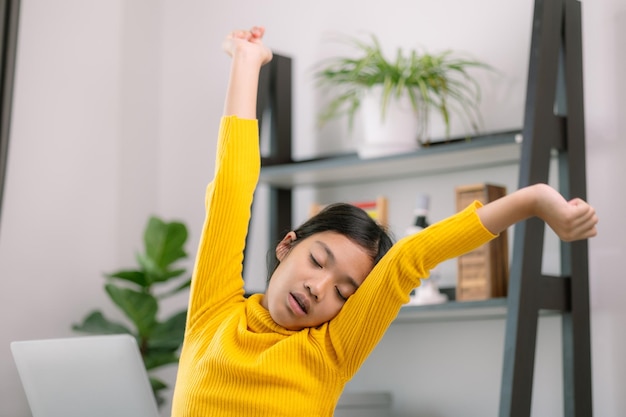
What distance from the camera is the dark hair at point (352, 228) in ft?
4.58

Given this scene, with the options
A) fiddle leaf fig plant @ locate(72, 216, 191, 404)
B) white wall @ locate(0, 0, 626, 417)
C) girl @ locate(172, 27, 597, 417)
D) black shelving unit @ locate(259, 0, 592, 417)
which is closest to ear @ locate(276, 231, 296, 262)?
girl @ locate(172, 27, 597, 417)

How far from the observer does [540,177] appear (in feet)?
6.68

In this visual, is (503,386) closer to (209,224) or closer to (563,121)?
(563,121)

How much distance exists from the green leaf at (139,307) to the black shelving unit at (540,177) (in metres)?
0.70

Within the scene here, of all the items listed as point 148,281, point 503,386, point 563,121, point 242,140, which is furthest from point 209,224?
point 148,281

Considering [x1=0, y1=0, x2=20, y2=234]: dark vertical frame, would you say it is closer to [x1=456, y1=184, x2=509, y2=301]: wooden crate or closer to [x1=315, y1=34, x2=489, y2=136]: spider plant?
[x1=315, y1=34, x2=489, y2=136]: spider plant

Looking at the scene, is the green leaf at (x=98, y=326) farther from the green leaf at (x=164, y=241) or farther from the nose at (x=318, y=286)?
the nose at (x=318, y=286)

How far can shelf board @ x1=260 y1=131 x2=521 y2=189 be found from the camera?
88.1 inches

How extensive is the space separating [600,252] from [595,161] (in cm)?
22

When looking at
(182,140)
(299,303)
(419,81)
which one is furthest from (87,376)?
(182,140)

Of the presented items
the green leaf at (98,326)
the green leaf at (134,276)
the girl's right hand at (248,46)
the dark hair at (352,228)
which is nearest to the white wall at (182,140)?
the green leaf at (98,326)

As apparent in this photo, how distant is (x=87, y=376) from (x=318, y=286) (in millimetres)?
594

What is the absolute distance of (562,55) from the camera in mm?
2178

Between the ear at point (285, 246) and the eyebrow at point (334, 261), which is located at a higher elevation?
the ear at point (285, 246)
